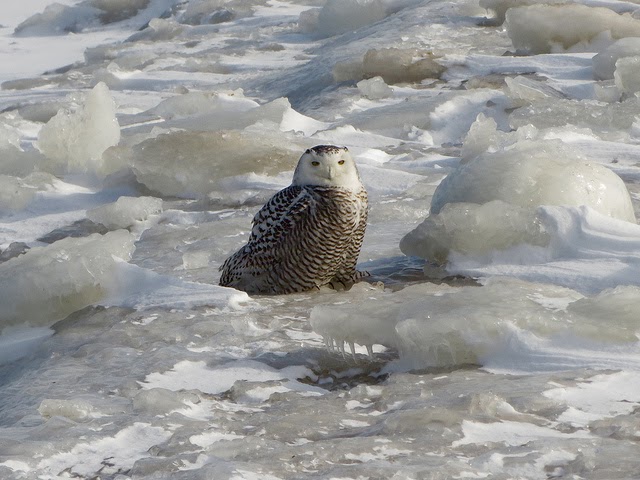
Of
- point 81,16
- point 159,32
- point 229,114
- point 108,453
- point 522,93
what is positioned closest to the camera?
point 108,453

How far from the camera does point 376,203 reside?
7.00m

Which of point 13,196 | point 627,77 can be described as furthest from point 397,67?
point 13,196

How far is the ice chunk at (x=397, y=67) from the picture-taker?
408 inches

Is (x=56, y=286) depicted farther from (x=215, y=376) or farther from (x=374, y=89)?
(x=374, y=89)

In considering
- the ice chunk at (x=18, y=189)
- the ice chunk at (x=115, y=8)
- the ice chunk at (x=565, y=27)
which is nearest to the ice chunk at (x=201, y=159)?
the ice chunk at (x=18, y=189)

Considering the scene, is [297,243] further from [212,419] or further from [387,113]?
[387,113]

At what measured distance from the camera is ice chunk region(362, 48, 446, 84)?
10.4 metres

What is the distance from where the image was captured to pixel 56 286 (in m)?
5.14

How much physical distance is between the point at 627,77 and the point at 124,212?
4.34 m

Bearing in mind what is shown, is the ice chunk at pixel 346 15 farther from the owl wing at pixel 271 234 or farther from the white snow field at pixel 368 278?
the owl wing at pixel 271 234

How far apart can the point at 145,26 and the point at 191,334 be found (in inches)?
532

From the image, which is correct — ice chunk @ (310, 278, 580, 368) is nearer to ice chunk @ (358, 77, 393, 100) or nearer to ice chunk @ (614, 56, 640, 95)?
ice chunk @ (614, 56, 640, 95)

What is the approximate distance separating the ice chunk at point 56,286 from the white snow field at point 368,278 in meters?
0.01

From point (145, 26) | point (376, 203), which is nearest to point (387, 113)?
point (376, 203)
